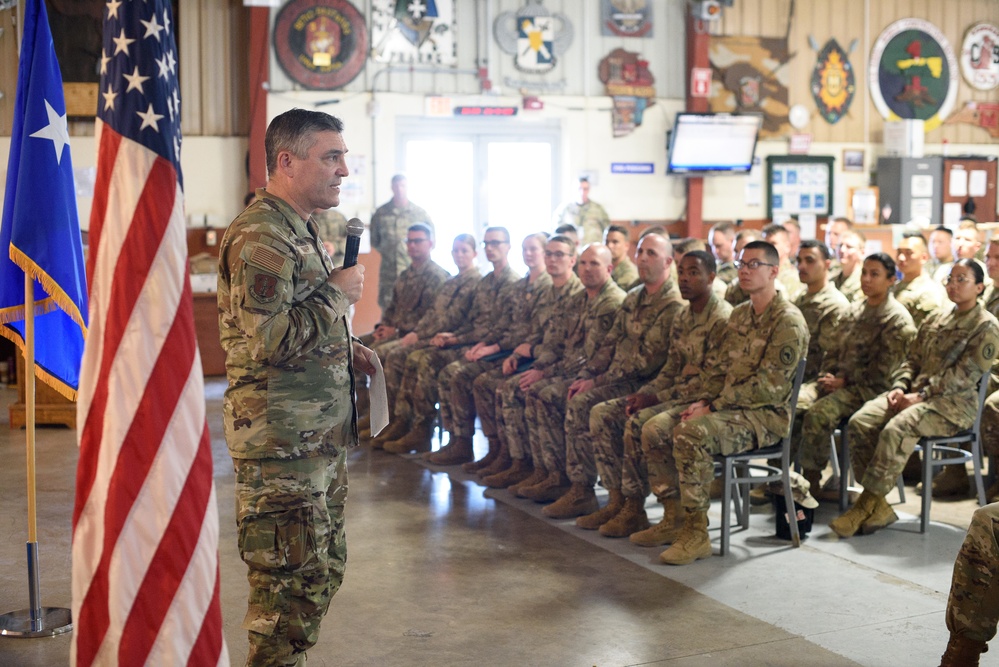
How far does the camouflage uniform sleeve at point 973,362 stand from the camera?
518cm

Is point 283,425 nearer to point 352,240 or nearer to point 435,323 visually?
point 352,240

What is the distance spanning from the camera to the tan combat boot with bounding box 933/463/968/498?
19.7ft

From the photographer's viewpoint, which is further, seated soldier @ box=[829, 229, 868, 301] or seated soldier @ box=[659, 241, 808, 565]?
seated soldier @ box=[829, 229, 868, 301]

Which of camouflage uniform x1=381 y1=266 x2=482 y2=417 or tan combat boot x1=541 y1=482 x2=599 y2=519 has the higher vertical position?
camouflage uniform x1=381 y1=266 x2=482 y2=417

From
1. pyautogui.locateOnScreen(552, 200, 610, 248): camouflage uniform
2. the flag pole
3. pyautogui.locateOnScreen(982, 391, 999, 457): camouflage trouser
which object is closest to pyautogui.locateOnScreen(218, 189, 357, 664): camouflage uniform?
the flag pole

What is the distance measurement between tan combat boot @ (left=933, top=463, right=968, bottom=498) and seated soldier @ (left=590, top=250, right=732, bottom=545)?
5.72ft

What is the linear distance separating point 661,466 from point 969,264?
1873mm

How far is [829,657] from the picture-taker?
361cm

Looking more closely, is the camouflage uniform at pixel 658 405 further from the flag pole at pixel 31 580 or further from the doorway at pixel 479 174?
the doorway at pixel 479 174

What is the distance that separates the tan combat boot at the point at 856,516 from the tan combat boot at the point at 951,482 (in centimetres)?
105

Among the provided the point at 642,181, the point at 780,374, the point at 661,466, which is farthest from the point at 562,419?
the point at 642,181

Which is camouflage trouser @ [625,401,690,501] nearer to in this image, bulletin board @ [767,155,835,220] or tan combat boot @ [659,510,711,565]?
tan combat boot @ [659,510,711,565]

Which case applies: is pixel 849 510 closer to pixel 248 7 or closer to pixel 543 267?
pixel 543 267

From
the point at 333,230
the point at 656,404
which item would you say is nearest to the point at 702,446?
the point at 656,404
